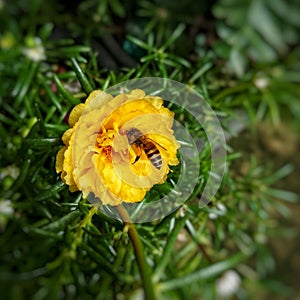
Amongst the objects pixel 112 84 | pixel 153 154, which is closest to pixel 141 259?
pixel 153 154

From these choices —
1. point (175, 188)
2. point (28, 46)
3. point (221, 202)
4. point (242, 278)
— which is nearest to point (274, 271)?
point (242, 278)

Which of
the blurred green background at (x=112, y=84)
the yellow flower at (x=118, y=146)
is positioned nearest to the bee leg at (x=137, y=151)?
the yellow flower at (x=118, y=146)

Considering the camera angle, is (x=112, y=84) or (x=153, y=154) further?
(x=112, y=84)

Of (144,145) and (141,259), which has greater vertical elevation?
(144,145)

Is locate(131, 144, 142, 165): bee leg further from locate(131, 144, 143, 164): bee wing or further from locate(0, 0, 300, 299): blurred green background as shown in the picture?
locate(0, 0, 300, 299): blurred green background

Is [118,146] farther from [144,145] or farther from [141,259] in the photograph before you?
[141,259]

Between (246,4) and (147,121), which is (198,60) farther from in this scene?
(147,121)

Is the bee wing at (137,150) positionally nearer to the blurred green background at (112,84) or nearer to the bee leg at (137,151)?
the bee leg at (137,151)

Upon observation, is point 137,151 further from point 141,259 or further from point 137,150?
point 141,259
